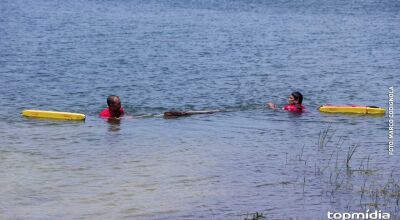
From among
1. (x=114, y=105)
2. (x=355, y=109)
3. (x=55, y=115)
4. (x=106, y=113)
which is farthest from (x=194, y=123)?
(x=355, y=109)

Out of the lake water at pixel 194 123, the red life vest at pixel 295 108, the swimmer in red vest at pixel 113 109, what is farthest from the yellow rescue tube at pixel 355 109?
the swimmer in red vest at pixel 113 109

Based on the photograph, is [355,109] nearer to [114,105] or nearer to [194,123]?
[194,123]

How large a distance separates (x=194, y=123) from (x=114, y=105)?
2333 mm

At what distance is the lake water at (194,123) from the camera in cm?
1592

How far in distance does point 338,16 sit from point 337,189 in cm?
5223

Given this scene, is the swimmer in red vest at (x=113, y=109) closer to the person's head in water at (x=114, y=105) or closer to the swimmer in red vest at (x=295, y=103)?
the person's head in water at (x=114, y=105)

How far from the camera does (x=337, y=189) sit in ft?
54.0

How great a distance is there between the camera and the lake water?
627 inches

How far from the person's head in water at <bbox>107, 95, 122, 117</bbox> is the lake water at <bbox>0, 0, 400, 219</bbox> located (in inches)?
13.7

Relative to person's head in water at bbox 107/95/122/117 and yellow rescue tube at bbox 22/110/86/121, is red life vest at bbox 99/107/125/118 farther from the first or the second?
yellow rescue tube at bbox 22/110/86/121

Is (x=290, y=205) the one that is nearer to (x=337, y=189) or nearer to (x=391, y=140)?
(x=337, y=189)

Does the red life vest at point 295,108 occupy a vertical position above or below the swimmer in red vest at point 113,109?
below

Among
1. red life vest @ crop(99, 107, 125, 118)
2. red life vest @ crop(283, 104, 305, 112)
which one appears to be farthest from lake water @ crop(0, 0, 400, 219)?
red life vest @ crop(99, 107, 125, 118)

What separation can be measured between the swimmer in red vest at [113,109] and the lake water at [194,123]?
0.32 metres
